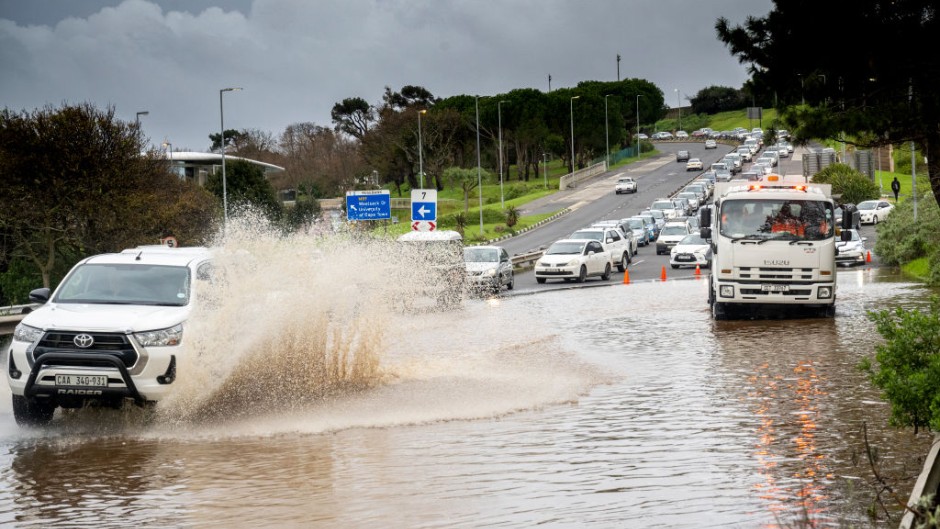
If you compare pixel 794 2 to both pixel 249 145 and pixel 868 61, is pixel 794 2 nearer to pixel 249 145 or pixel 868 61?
pixel 868 61

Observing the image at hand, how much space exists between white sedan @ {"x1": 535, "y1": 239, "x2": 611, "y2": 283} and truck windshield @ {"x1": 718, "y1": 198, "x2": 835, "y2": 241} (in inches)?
675

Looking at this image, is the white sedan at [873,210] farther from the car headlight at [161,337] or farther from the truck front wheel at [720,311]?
the car headlight at [161,337]

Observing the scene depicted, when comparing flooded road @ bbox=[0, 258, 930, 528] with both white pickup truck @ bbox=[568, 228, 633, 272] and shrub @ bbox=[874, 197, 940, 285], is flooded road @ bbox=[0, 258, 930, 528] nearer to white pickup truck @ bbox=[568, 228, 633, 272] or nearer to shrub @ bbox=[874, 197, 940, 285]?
shrub @ bbox=[874, 197, 940, 285]

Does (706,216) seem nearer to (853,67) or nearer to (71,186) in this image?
(853,67)

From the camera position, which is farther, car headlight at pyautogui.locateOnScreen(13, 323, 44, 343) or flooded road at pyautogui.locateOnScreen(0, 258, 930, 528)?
car headlight at pyautogui.locateOnScreen(13, 323, 44, 343)

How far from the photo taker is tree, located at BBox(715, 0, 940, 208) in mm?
18359

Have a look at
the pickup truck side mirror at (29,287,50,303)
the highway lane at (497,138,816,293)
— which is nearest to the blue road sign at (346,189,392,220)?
the highway lane at (497,138,816,293)

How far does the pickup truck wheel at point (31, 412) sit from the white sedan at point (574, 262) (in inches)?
1140

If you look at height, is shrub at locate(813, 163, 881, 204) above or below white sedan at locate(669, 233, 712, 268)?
above

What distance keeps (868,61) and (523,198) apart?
289 ft

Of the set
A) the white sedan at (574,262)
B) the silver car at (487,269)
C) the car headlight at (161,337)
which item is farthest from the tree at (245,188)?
the car headlight at (161,337)

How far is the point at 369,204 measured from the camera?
56.6 metres

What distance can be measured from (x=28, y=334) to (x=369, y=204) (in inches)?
1751

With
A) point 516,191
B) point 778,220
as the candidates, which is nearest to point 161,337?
point 778,220
